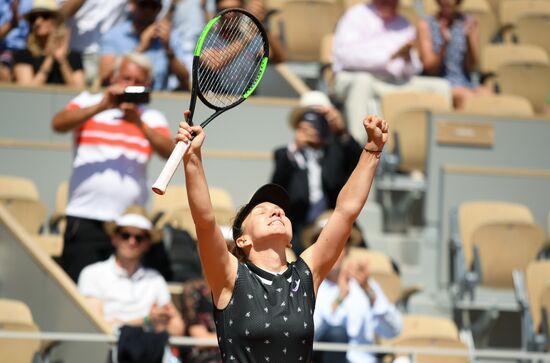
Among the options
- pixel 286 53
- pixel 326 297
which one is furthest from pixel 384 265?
pixel 286 53

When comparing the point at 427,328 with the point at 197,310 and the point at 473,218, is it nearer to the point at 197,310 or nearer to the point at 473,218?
the point at 473,218

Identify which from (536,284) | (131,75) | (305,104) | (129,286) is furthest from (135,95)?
(536,284)

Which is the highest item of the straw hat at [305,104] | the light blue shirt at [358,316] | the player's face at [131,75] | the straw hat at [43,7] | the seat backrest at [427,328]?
the straw hat at [43,7]

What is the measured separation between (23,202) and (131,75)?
1.47 m

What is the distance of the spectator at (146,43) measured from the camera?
33.6ft

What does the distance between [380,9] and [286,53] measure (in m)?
1.46

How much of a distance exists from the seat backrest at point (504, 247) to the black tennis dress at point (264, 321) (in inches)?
194

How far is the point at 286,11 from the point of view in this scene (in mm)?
12414

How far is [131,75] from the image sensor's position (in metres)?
8.41

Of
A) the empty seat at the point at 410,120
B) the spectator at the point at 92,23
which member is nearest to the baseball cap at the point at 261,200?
the empty seat at the point at 410,120

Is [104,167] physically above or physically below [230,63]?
below

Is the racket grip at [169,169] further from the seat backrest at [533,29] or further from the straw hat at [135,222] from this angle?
the seat backrest at [533,29]

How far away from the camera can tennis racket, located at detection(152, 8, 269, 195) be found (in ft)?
14.6

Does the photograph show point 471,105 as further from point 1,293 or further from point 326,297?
point 1,293
